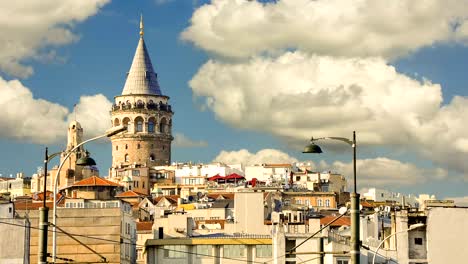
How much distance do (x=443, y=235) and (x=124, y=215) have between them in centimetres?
2148

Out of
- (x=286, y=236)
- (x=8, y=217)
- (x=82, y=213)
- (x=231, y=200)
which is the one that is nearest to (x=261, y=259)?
(x=286, y=236)

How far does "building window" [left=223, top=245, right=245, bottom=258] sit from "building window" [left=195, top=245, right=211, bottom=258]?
0.98 meters

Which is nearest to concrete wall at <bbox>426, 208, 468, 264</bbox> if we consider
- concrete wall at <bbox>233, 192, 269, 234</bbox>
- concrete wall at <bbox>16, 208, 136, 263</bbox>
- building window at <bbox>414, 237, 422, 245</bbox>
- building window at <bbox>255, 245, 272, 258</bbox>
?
building window at <bbox>414, 237, 422, 245</bbox>

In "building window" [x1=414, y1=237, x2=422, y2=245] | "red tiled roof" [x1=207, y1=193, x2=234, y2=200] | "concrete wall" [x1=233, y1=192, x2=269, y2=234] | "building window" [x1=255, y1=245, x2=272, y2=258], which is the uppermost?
"red tiled roof" [x1=207, y1=193, x2=234, y2=200]

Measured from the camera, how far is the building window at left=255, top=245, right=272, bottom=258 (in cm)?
8278

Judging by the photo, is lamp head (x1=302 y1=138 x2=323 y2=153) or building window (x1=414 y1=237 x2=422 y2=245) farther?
building window (x1=414 y1=237 x2=422 y2=245)

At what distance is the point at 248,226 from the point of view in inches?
3846

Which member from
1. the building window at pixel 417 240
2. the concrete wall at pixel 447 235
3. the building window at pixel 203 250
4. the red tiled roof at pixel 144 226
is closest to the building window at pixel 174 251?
the building window at pixel 203 250

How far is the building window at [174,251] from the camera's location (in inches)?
3278

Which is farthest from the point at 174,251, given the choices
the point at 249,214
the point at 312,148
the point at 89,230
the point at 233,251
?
the point at 312,148

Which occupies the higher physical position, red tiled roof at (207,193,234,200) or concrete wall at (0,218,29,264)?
red tiled roof at (207,193,234,200)

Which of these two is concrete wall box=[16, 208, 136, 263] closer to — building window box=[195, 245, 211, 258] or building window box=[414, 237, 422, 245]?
building window box=[195, 245, 211, 258]

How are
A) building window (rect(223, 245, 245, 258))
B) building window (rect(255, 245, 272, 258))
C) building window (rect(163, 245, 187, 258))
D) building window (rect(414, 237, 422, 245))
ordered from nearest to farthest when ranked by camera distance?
1. building window (rect(414, 237, 422, 245))
2. building window (rect(255, 245, 272, 258))
3. building window (rect(163, 245, 187, 258))
4. building window (rect(223, 245, 245, 258))

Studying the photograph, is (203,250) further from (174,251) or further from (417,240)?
(417,240)
